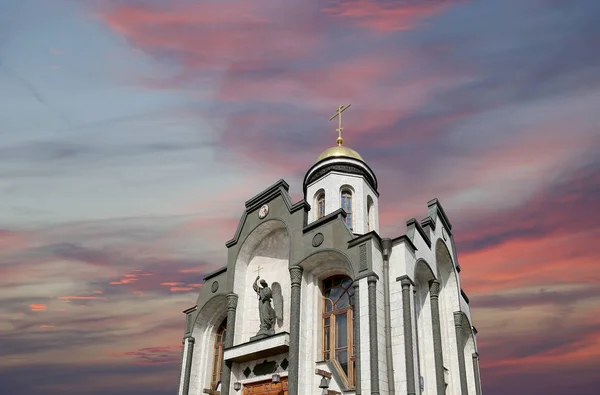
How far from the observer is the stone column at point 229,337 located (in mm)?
20266

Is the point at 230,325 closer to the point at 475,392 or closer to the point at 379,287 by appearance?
the point at 379,287

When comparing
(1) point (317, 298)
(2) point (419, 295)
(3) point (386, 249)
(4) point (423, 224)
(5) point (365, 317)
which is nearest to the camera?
(5) point (365, 317)

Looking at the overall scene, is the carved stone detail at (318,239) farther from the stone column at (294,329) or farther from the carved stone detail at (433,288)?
the carved stone detail at (433,288)

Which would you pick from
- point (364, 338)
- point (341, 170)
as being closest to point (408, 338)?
point (364, 338)

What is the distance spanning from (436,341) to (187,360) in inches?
443

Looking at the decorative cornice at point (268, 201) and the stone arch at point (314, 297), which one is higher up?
the decorative cornice at point (268, 201)

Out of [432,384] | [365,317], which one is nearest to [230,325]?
[365,317]

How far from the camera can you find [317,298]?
1950 centimetres

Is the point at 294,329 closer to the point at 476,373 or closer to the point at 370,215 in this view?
the point at 370,215

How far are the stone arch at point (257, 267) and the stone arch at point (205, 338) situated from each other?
4.07 ft

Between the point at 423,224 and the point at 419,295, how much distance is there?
3.25m

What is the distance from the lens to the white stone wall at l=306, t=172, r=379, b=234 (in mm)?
22359

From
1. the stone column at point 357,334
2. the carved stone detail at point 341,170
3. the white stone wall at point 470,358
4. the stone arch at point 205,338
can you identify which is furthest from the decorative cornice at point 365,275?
the white stone wall at point 470,358

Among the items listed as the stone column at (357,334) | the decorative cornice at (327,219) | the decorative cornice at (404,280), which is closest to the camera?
the stone column at (357,334)
